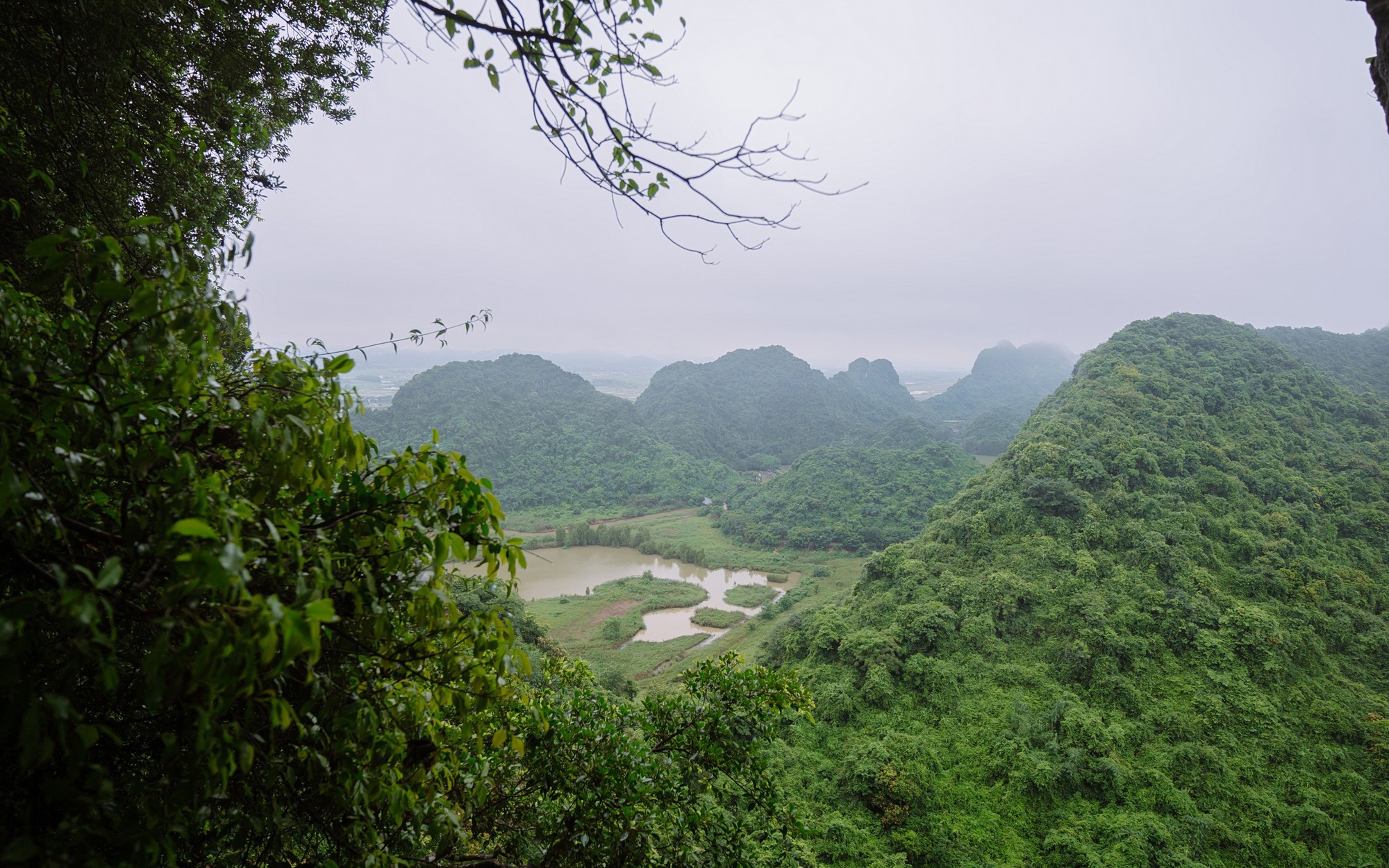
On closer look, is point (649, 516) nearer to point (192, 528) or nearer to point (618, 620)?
point (618, 620)

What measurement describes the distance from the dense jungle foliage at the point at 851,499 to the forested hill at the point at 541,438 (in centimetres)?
1170

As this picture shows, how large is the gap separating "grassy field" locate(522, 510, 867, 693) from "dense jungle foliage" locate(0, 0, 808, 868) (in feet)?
53.0

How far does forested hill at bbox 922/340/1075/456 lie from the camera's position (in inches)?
3533

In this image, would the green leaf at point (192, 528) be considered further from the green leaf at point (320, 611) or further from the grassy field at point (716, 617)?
the grassy field at point (716, 617)

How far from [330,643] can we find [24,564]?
2.03ft

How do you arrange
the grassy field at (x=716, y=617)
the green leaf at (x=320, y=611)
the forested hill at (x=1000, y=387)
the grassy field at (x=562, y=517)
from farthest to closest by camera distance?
the forested hill at (x=1000, y=387) < the grassy field at (x=562, y=517) < the grassy field at (x=716, y=617) < the green leaf at (x=320, y=611)

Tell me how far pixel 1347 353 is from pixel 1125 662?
4530 cm

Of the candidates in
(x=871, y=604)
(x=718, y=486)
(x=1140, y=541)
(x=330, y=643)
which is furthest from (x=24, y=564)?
(x=718, y=486)

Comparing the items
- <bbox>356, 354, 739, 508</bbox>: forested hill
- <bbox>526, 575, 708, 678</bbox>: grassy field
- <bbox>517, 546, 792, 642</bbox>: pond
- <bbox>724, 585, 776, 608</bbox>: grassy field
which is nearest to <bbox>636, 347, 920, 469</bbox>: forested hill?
<bbox>356, 354, 739, 508</bbox>: forested hill

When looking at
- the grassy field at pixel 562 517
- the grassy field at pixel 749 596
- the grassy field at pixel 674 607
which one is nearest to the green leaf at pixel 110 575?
the grassy field at pixel 674 607

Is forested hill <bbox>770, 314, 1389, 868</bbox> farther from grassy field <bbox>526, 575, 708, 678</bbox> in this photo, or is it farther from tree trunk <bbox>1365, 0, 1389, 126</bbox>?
tree trunk <bbox>1365, 0, 1389, 126</bbox>

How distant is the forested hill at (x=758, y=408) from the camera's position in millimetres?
73750

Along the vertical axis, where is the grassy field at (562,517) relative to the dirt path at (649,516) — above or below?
above

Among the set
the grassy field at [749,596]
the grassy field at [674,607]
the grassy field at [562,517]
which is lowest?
the grassy field at [749,596]
